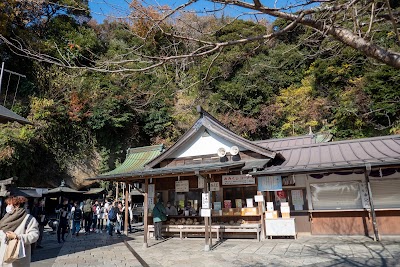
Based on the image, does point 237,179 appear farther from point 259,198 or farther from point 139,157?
point 139,157

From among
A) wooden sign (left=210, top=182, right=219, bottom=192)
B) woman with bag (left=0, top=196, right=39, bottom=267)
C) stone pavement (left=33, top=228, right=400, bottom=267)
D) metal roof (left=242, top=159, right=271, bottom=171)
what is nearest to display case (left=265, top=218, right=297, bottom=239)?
stone pavement (left=33, top=228, right=400, bottom=267)

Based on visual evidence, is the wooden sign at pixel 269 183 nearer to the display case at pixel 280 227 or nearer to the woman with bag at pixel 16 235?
the display case at pixel 280 227

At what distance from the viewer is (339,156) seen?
420 inches

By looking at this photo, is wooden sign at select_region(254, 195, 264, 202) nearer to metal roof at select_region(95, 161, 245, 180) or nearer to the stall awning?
metal roof at select_region(95, 161, 245, 180)

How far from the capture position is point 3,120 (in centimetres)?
746

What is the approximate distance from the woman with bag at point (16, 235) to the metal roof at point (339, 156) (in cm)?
802

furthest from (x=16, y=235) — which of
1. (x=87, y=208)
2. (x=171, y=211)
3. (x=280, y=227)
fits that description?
(x=87, y=208)

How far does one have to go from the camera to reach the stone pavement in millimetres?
7156

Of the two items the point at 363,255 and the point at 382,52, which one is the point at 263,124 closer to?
the point at 363,255

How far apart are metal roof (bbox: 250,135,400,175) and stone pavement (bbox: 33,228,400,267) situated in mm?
2494

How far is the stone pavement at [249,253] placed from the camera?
7156 mm

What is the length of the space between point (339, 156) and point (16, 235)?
10482 millimetres

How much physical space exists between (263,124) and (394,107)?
10.2 m

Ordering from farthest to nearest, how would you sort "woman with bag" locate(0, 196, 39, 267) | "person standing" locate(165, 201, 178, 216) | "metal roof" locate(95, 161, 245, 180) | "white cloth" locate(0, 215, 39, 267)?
"person standing" locate(165, 201, 178, 216)
"metal roof" locate(95, 161, 245, 180)
"white cloth" locate(0, 215, 39, 267)
"woman with bag" locate(0, 196, 39, 267)
